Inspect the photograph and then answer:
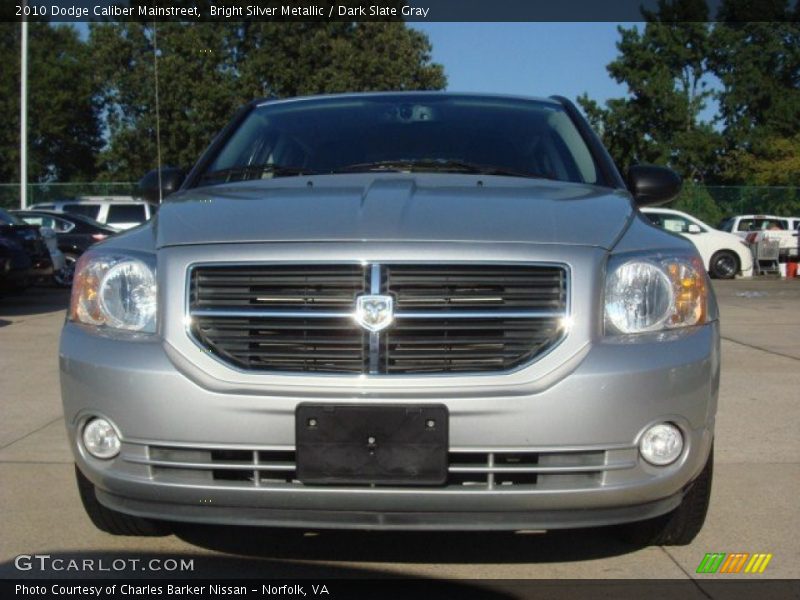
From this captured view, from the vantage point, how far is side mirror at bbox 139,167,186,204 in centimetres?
499

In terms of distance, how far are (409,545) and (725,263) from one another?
22709mm

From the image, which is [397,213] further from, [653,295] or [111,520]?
[111,520]

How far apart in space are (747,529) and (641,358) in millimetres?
1406

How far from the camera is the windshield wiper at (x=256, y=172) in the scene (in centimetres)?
467

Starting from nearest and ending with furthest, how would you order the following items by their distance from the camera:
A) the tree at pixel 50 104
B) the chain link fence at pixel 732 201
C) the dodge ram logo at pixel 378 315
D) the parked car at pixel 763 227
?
the dodge ram logo at pixel 378 315
the parked car at pixel 763 227
the chain link fence at pixel 732 201
the tree at pixel 50 104

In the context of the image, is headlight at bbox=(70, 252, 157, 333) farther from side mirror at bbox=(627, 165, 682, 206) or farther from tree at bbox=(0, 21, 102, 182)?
tree at bbox=(0, 21, 102, 182)

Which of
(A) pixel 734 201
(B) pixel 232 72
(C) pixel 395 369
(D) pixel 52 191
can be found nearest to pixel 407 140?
(C) pixel 395 369

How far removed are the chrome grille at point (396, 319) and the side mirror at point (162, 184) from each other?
1.68 meters

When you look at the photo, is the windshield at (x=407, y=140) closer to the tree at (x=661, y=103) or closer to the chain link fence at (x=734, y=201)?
the chain link fence at (x=734, y=201)

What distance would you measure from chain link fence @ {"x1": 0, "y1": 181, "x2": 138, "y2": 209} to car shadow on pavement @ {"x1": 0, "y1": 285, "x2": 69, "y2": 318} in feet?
53.0

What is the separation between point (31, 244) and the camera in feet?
55.1

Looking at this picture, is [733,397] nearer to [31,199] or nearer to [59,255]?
[59,255]

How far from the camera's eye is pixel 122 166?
47.4 meters

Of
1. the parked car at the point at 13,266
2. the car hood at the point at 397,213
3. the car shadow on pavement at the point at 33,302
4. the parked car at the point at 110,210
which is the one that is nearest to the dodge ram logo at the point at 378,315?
the car hood at the point at 397,213
